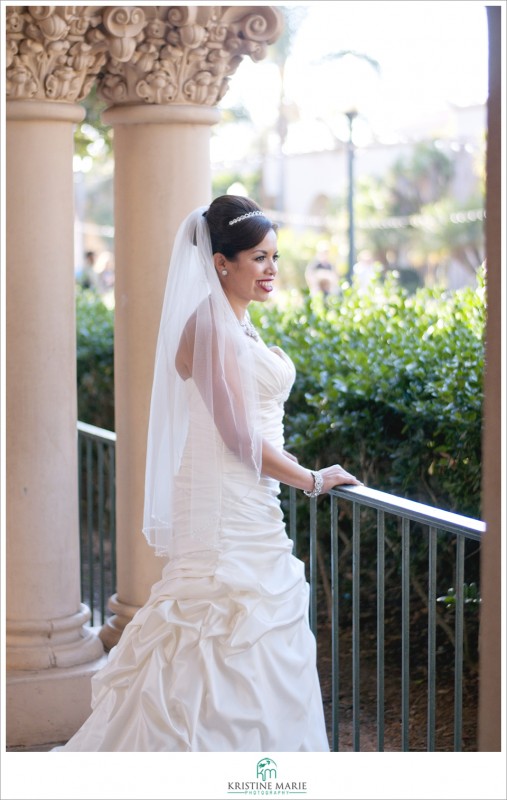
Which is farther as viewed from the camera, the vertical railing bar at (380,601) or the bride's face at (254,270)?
the bride's face at (254,270)

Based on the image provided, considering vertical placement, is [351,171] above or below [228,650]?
above

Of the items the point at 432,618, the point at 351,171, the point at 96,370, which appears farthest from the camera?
the point at 351,171

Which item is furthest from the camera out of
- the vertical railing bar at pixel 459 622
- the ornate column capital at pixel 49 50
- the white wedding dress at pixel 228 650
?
the ornate column capital at pixel 49 50

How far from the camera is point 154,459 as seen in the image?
371cm

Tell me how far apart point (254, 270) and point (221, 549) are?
903 mm

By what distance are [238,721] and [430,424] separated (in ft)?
5.97

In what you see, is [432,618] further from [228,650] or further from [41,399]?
[41,399]

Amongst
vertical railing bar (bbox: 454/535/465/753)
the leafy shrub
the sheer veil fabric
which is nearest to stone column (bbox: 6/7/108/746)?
the sheer veil fabric

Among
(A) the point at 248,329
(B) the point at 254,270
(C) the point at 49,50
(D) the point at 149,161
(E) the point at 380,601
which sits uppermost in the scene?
(C) the point at 49,50

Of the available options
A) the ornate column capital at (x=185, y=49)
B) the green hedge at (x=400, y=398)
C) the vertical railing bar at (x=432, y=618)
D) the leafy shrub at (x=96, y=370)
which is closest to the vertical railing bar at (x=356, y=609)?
the vertical railing bar at (x=432, y=618)

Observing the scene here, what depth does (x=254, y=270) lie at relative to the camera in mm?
3510

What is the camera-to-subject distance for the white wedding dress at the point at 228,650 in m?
3.29

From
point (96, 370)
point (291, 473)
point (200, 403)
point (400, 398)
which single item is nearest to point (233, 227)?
point (200, 403)

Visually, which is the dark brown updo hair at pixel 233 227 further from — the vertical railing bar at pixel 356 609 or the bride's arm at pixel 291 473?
the vertical railing bar at pixel 356 609
